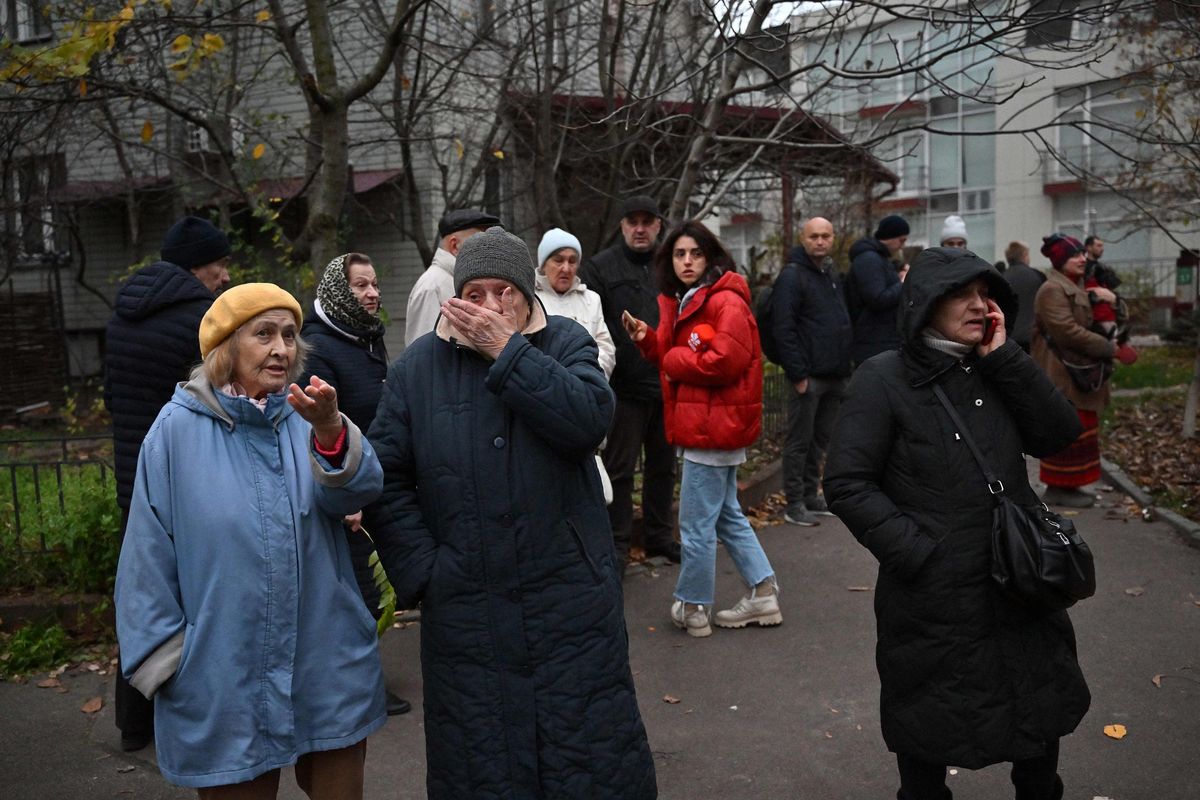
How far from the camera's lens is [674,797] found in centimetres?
415

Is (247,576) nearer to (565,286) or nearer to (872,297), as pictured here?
(565,286)

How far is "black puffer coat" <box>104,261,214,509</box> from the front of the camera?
459 centimetres

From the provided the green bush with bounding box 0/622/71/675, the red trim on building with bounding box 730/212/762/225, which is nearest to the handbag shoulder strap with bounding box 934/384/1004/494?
the green bush with bounding box 0/622/71/675

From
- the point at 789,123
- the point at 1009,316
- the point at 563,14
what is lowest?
the point at 1009,316

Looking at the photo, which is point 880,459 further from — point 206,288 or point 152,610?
point 206,288

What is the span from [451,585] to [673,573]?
4.31 m

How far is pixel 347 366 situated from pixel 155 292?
85 centimetres

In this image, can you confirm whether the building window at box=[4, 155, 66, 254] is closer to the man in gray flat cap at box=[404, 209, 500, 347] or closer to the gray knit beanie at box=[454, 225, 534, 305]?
the man in gray flat cap at box=[404, 209, 500, 347]

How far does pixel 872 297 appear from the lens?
8555 mm

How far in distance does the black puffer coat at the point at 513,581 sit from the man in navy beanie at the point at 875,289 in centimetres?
594

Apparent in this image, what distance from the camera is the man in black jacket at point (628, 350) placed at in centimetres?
676

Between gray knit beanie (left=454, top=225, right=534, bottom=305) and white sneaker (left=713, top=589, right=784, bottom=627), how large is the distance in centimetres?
339

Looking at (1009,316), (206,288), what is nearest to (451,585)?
(1009,316)

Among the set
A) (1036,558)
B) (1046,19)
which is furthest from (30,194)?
(1036,558)
